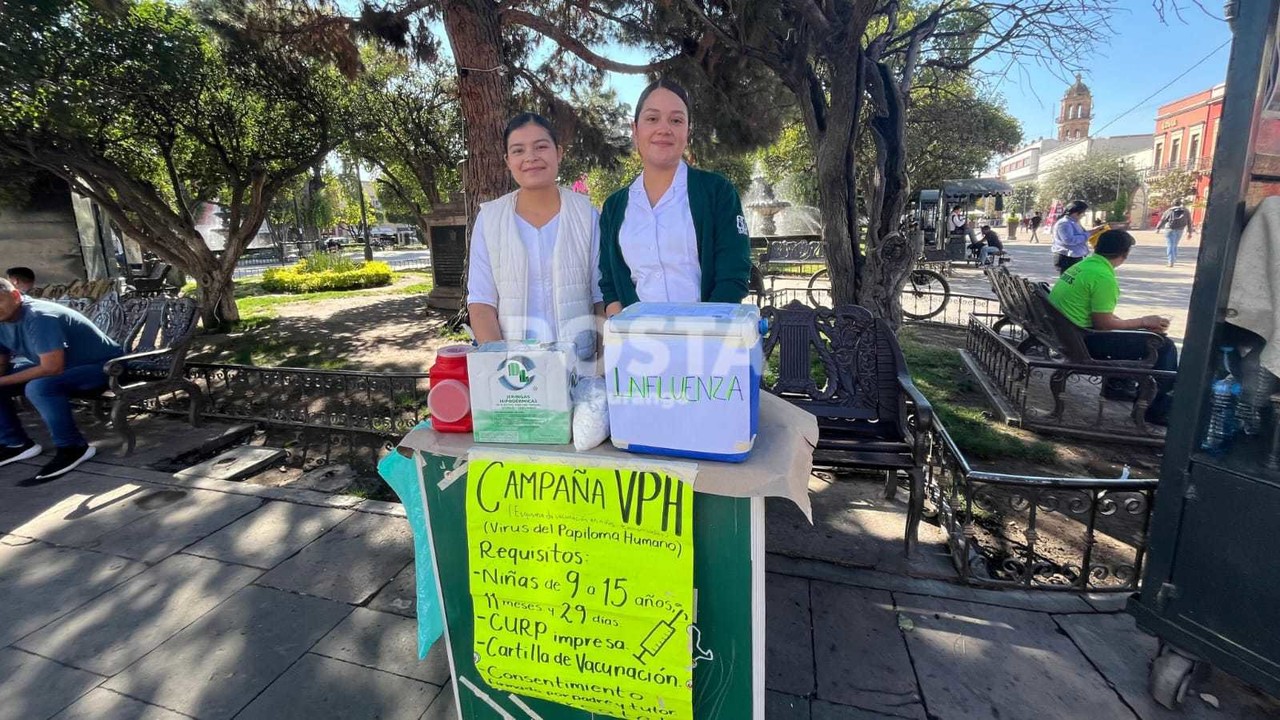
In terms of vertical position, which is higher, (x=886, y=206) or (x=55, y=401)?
(x=886, y=206)

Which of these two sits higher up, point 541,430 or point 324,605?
point 541,430

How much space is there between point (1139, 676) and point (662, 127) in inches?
101

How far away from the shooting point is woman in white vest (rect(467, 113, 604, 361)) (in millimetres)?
2256

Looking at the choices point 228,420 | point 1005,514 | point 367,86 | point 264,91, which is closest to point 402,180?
point 367,86

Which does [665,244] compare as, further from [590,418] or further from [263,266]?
[263,266]

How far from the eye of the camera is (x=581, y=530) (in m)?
1.49

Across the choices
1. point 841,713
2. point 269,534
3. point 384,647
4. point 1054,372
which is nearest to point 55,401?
point 269,534

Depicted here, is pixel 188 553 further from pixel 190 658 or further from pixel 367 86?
pixel 367 86

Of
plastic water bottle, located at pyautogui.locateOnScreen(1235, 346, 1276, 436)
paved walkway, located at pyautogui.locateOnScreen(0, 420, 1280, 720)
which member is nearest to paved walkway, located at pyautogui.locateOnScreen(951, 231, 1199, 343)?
plastic water bottle, located at pyautogui.locateOnScreen(1235, 346, 1276, 436)

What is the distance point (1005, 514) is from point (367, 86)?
560 inches

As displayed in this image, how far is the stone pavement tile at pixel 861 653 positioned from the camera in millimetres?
1994

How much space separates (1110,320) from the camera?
4652mm

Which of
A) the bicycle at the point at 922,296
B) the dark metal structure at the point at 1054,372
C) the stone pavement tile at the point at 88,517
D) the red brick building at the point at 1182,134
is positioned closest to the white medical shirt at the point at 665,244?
the stone pavement tile at the point at 88,517

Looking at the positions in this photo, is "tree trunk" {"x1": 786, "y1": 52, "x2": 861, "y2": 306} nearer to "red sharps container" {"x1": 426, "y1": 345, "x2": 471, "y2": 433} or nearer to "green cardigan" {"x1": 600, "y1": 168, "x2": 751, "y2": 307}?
"green cardigan" {"x1": 600, "y1": 168, "x2": 751, "y2": 307}
